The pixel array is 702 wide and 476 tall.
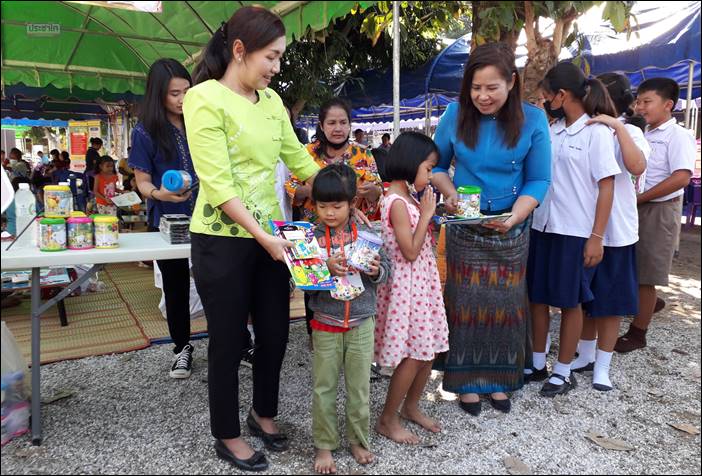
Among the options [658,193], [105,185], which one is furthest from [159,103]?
[105,185]

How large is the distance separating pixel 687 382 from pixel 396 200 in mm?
2361

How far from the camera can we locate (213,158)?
185cm

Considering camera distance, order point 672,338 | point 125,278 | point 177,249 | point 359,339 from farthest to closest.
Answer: point 125,278 → point 672,338 → point 177,249 → point 359,339

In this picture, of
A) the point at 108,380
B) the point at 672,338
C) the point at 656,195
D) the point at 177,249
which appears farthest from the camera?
the point at 672,338

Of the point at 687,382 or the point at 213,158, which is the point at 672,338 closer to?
the point at 687,382

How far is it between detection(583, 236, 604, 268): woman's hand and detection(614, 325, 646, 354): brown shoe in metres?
1.28

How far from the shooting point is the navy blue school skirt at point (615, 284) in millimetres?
3053

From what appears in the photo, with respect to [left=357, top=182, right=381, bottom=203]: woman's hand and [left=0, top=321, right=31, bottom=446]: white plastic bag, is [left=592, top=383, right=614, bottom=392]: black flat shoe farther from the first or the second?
[left=0, top=321, right=31, bottom=446]: white plastic bag

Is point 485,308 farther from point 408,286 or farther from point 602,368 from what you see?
point 602,368

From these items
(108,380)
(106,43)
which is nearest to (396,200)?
(108,380)

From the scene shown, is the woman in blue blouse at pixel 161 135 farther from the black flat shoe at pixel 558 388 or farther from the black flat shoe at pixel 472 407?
the black flat shoe at pixel 558 388

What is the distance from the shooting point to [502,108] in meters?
2.50

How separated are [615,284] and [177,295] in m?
2.60

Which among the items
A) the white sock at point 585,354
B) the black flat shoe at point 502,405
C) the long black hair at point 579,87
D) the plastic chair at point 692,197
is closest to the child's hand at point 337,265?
the black flat shoe at point 502,405
